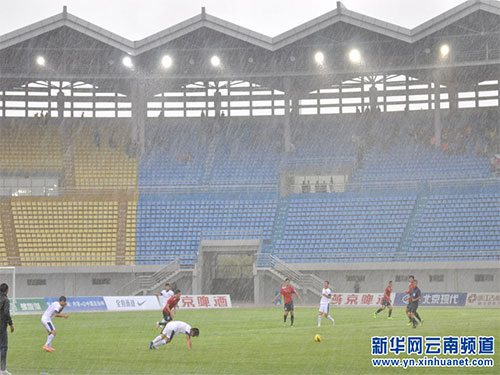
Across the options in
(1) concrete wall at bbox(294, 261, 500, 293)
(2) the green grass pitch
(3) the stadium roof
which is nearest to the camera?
(2) the green grass pitch

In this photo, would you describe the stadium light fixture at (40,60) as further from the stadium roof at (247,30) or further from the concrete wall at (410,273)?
the concrete wall at (410,273)

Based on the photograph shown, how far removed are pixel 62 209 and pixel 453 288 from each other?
26332mm

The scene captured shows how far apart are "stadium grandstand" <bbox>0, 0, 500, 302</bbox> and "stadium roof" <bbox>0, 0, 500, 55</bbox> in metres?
0.11

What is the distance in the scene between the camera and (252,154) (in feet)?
207

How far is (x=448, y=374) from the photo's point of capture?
1892 cm

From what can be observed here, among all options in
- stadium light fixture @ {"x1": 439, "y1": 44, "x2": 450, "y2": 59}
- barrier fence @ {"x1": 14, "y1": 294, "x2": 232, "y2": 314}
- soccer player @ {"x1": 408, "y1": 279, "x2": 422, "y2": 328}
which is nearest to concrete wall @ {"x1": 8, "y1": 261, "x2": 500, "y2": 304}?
barrier fence @ {"x1": 14, "y1": 294, "x2": 232, "y2": 314}

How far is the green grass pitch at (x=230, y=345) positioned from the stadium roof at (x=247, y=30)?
22.7 m

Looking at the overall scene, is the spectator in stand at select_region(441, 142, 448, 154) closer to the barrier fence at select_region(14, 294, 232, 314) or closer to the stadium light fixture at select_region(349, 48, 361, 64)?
the stadium light fixture at select_region(349, 48, 361, 64)

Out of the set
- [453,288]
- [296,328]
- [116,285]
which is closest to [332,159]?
[453,288]

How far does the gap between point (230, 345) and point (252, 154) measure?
38.6 meters

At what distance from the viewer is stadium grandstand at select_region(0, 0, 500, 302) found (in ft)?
174

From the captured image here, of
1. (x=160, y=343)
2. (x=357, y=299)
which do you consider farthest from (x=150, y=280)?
(x=160, y=343)

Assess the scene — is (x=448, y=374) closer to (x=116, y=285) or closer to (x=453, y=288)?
(x=453, y=288)

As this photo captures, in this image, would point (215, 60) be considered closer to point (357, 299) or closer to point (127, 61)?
point (127, 61)
